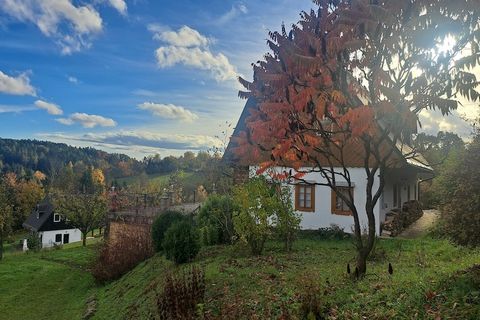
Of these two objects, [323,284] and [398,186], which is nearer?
[323,284]

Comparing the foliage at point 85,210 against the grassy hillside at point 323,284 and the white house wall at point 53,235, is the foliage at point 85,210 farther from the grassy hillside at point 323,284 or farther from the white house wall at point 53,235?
the grassy hillside at point 323,284

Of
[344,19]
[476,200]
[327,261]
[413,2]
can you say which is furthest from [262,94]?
[327,261]

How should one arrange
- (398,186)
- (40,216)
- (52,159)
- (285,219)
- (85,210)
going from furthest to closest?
(52,159), (40,216), (85,210), (398,186), (285,219)

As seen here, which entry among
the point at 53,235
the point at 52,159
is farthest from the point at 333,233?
the point at 52,159

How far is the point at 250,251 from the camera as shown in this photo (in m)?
11.4

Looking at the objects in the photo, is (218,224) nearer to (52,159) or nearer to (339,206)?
(339,206)

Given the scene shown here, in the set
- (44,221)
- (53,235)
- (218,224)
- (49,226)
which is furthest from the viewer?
(53,235)

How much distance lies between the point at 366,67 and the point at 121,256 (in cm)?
1174

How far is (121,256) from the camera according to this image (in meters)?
14.4

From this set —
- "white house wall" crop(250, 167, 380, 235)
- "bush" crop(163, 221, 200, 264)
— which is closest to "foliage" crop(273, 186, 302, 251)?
"bush" crop(163, 221, 200, 264)

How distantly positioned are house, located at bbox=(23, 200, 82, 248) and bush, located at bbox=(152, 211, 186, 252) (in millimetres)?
43210

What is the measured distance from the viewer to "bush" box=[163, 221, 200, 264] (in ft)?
36.1

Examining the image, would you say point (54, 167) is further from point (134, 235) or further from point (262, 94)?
point (262, 94)

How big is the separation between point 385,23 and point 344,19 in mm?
610
